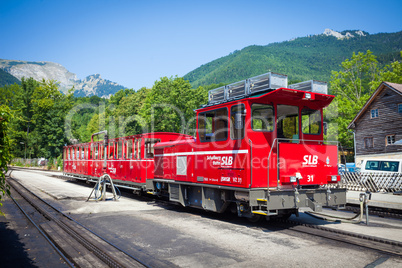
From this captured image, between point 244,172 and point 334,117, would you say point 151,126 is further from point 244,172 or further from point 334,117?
point 244,172

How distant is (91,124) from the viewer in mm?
85750

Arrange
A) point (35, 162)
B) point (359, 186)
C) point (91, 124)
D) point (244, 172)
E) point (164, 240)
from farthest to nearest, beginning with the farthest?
point (91, 124)
point (35, 162)
point (359, 186)
point (244, 172)
point (164, 240)

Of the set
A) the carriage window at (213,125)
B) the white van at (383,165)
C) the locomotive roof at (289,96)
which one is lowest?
the white van at (383,165)

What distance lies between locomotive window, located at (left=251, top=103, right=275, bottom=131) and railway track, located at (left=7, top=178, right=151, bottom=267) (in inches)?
185

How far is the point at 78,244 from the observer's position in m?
7.19

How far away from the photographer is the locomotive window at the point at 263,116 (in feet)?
28.2

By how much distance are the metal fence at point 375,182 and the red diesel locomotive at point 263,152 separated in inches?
418

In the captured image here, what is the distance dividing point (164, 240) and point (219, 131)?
368 cm

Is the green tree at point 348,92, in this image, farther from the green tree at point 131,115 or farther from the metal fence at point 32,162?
the metal fence at point 32,162

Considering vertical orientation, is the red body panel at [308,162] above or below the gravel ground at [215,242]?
above

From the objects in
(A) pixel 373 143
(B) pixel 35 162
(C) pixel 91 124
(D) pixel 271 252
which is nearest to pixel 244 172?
(D) pixel 271 252

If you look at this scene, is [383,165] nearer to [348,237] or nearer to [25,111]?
[348,237]

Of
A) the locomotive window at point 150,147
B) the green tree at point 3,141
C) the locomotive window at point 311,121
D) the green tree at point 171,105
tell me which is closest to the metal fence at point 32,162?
the green tree at point 171,105

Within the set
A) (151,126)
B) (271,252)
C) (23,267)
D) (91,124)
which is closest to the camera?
(23,267)
